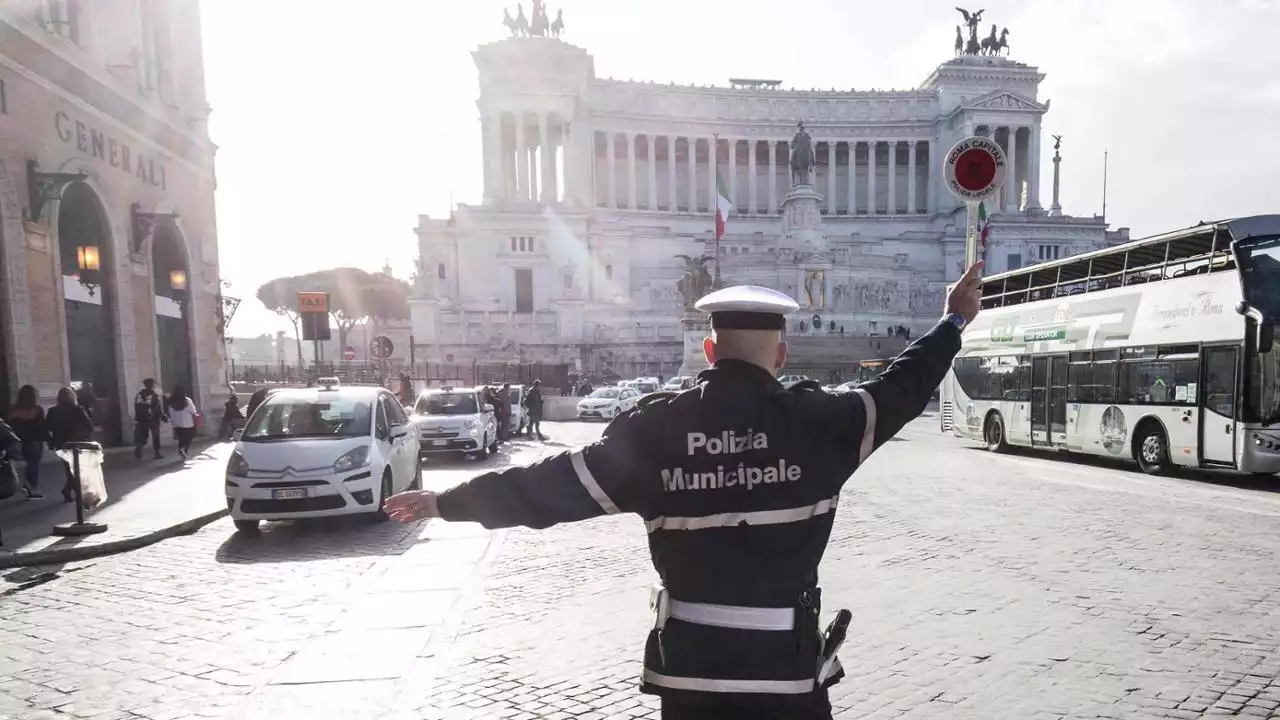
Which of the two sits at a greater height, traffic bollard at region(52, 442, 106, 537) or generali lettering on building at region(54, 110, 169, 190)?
generali lettering on building at region(54, 110, 169, 190)

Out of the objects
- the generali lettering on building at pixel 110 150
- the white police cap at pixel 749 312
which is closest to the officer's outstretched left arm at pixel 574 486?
the white police cap at pixel 749 312

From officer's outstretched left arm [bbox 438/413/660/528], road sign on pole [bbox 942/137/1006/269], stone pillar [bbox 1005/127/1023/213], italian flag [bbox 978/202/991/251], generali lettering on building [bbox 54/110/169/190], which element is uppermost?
stone pillar [bbox 1005/127/1023/213]

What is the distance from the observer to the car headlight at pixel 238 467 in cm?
829

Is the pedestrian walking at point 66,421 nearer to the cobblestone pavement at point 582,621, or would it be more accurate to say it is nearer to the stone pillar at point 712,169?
the cobblestone pavement at point 582,621

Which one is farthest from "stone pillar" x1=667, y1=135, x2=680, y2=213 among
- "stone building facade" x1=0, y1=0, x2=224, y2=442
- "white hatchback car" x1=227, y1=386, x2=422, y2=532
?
A: "white hatchback car" x1=227, y1=386, x2=422, y2=532

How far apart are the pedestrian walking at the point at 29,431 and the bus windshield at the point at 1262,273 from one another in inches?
709

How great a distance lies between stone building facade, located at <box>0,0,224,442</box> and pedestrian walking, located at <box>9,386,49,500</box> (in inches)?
106

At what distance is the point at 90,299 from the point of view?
15609mm

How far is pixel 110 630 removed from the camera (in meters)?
5.34

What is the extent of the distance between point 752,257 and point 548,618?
52055 millimetres

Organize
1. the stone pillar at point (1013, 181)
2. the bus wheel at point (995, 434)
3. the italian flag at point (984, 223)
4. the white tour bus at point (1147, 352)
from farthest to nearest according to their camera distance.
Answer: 1. the stone pillar at point (1013, 181)
2. the bus wheel at point (995, 434)
3. the white tour bus at point (1147, 352)
4. the italian flag at point (984, 223)

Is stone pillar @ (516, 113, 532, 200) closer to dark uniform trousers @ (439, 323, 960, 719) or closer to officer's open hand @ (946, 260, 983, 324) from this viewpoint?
officer's open hand @ (946, 260, 983, 324)

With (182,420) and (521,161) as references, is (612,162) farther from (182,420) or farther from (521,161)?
(182,420)

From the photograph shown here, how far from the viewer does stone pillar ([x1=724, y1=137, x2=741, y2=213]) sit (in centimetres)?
7769
